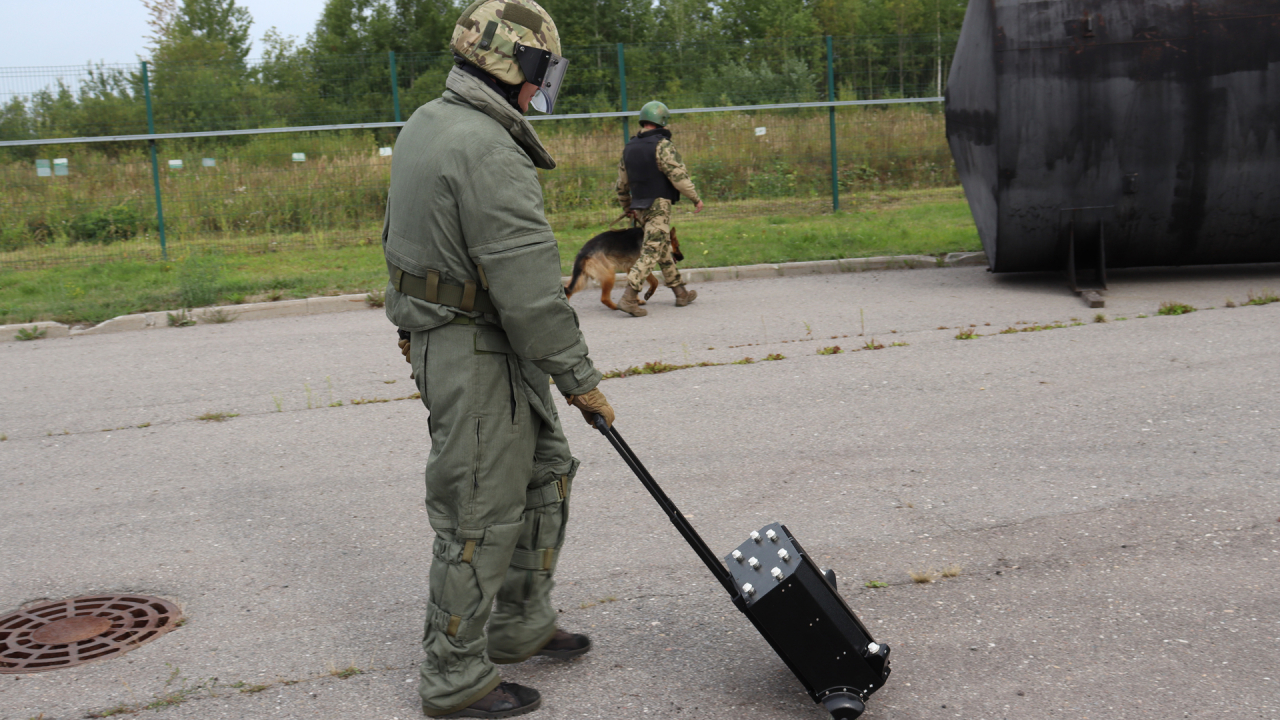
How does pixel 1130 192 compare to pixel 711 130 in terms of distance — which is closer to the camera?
pixel 1130 192

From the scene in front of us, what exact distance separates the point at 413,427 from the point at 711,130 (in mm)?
11367

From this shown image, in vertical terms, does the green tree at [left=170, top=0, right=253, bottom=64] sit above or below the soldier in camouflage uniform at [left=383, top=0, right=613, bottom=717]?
above

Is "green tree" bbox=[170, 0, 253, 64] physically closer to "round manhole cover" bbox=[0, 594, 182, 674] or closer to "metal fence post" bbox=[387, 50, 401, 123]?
"metal fence post" bbox=[387, 50, 401, 123]

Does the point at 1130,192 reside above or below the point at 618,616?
above

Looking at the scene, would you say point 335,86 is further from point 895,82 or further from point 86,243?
point 895,82

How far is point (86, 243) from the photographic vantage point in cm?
1446

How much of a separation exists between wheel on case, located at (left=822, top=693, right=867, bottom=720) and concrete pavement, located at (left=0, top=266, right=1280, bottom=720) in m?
0.18

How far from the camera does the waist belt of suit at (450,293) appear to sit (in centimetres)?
310

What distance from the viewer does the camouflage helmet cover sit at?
313 centimetres

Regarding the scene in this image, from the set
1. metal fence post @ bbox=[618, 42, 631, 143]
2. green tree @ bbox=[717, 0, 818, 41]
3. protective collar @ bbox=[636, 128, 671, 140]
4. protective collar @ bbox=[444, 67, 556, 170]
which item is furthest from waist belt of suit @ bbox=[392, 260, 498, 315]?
green tree @ bbox=[717, 0, 818, 41]

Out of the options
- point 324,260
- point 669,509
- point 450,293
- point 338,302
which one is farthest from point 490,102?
point 324,260

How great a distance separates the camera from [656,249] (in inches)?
396

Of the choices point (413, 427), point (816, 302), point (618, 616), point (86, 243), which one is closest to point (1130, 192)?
point (816, 302)

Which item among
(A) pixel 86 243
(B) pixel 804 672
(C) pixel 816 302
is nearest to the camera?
(B) pixel 804 672
